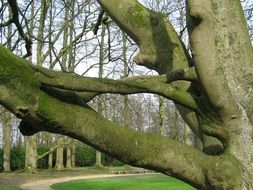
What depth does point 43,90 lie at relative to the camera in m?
2.58

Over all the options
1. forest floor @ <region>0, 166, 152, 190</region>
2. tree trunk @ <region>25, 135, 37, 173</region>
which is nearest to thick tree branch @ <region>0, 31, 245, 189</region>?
forest floor @ <region>0, 166, 152, 190</region>

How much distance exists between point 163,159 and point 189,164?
0.18m

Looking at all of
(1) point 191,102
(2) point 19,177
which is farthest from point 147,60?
(2) point 19,177

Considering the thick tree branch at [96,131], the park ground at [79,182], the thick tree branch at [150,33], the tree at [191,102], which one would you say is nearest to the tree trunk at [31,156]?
the park ground at [79,182]

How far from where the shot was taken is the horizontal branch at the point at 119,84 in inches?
103

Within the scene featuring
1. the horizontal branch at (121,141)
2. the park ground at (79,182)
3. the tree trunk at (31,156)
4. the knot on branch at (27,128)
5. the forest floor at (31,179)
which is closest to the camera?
the horizontal branch at (121,141)

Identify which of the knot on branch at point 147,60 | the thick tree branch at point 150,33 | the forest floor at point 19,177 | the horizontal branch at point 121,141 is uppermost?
the thick tree branch at point 150,33

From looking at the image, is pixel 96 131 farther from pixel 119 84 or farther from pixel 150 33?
pixel 150 33

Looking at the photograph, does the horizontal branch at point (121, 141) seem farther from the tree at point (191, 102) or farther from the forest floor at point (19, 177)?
the forest floor at point (19, 177)

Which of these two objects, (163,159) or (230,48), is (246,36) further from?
(163,159)

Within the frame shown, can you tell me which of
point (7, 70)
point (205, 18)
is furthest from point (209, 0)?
point (7, 70)

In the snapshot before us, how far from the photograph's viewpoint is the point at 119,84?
2.87 meters

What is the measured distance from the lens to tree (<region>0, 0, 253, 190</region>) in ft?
8.25

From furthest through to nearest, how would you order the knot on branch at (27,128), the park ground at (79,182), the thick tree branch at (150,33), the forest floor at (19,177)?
1. the forest floor at (19,177)
2. the park ground at (79,182)
3. the thick tree branch at (150,33)
4. the knot on branch at (27,128)
